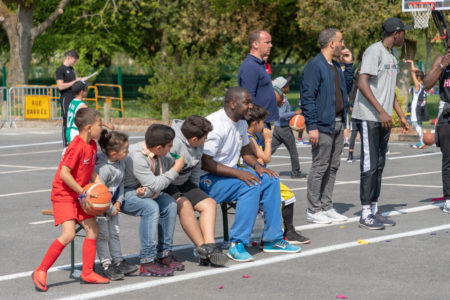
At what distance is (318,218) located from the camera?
336 inches

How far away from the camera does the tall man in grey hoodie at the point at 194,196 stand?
6.54 meters

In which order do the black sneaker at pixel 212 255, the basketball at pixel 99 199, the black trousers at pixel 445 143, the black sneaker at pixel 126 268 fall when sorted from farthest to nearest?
the black trousers at pixel 445 143 < the black sneaker at pixel 212 255 < the black sneaker at pixel 126 268 < the basketball at pixel 99 199

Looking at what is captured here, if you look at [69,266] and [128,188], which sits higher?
[128,188]

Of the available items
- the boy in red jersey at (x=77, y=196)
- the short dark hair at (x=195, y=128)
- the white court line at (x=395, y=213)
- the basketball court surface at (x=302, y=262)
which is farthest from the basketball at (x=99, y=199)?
the white court line at (x=395, y=213)

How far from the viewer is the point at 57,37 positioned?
41094 mm

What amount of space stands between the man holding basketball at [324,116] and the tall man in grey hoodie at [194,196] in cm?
198

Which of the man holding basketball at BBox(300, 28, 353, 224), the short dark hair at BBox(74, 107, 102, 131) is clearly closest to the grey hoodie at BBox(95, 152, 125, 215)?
the short dark hair at BBox(74, 107, 102, 131)

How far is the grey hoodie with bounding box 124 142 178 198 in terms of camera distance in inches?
250

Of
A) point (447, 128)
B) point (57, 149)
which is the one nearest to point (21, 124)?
point (57, 149)

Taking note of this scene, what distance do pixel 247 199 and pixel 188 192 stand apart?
19.6 inches

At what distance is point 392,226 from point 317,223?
2.53 feet

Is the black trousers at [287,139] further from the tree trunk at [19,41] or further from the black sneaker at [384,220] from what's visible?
the tree trunk at [19,41]

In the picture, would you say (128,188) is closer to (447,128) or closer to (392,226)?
(392,226)

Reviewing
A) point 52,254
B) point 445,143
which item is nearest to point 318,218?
point 445,143
